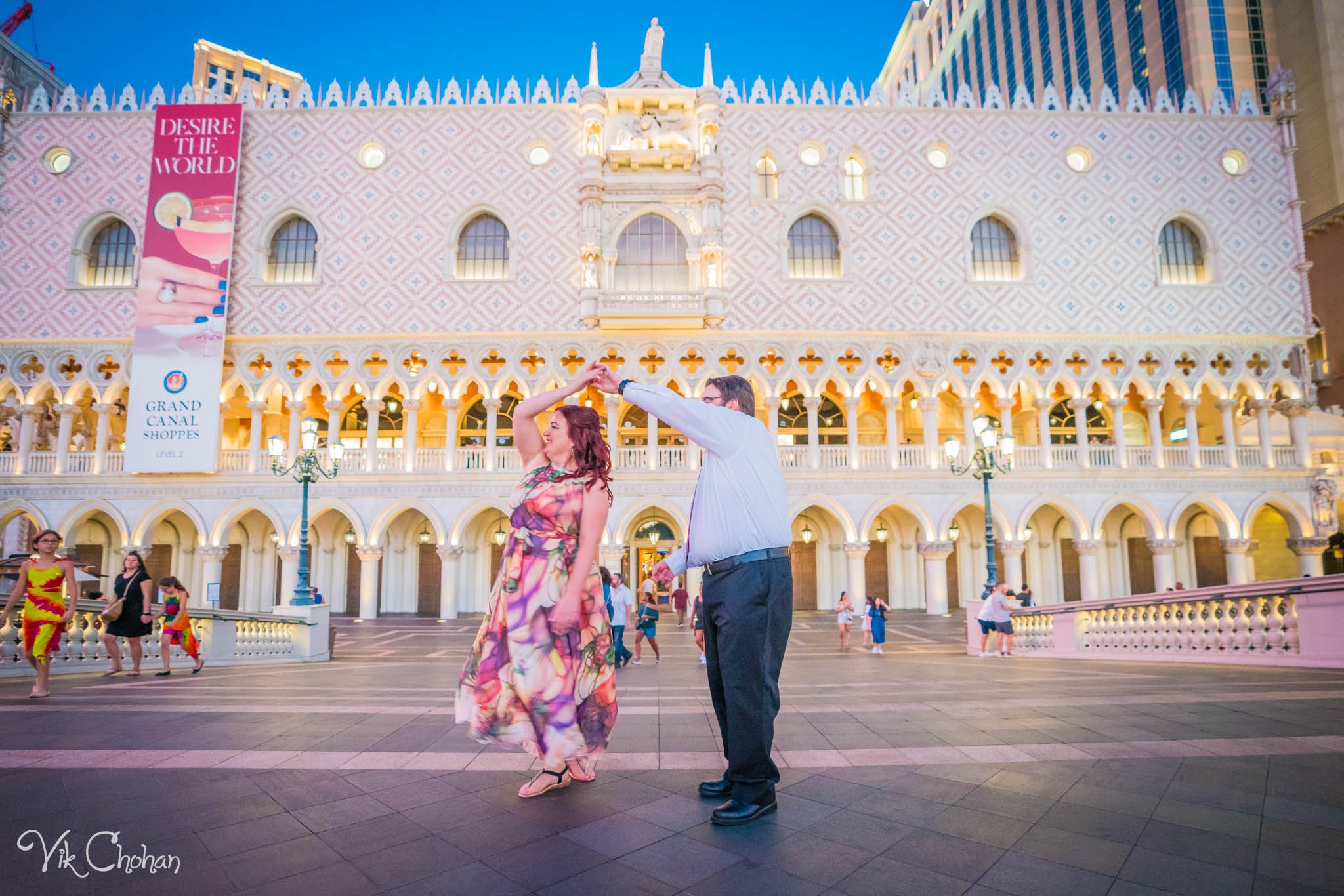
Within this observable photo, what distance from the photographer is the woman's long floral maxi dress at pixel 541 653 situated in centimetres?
322

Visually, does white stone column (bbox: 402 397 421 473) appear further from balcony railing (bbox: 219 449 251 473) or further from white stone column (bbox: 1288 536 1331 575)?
white stone column (bbox: 1288 536 1331 575)

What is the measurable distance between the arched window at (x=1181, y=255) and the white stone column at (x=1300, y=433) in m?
4.78

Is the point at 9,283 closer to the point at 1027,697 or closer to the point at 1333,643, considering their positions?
the point at 1027,697

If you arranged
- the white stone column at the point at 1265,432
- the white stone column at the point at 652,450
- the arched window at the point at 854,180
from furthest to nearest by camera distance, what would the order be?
the arched window at the point at 854,180 < the white stone column at the point at 1265,432 < the white stone column at the point at 652,450

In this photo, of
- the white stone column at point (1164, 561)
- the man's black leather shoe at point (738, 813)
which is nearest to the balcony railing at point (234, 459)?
the man's black leather shoe at point (738, 813)

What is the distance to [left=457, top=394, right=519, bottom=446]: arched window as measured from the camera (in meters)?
24.2

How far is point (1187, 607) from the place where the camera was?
31.3ft

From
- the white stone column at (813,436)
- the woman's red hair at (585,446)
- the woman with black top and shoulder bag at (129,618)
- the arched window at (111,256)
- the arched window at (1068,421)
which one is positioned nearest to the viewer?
the woman's red hair at (585,446)

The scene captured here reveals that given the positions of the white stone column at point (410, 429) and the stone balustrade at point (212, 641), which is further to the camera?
the white stone column at point (410, 429)

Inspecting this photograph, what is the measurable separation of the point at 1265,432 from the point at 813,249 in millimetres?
14932

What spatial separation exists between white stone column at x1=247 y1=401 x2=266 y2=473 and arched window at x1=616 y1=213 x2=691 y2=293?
11.4 meters

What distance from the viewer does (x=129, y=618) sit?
8352 millimetres

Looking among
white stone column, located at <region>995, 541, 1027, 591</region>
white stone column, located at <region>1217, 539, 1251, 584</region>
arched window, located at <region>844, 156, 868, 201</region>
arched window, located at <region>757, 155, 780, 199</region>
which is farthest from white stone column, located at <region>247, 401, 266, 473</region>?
white stone column, located at <region>1217, 539, 1251, 584</region>

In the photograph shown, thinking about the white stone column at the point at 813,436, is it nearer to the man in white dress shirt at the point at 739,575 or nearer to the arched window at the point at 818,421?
the arched window at the point at 818,421
